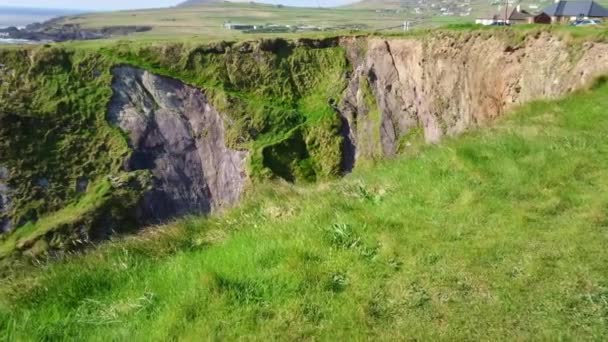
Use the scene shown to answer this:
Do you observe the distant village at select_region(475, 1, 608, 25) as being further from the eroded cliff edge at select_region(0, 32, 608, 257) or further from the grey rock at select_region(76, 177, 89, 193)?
the grey rock at select_region(76, 177, 89, 193)

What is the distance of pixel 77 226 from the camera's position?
189 feet

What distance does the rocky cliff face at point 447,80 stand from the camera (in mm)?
27297

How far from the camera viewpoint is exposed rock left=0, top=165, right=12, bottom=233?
60.1m

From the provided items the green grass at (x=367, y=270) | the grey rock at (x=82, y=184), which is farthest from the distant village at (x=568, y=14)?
the grey rock at (x=82, y=184)

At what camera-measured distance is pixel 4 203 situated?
61.5 m

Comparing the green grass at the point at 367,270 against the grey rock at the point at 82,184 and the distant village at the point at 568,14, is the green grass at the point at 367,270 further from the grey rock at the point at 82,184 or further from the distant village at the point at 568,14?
the grey rock at the point at 82,184

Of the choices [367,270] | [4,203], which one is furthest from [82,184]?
[367,270]


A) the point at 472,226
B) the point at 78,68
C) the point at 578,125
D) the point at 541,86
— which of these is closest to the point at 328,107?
the point at 78,68

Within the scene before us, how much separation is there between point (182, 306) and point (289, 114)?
68.0 meters

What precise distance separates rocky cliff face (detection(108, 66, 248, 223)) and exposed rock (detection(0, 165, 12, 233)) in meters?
13.0

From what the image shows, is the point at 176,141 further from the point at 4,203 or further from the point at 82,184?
the point at 4,203

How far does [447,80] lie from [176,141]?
119 ft

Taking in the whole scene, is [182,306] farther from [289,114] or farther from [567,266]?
[289,114]

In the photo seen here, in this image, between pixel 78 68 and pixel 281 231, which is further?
pixel 78 68
